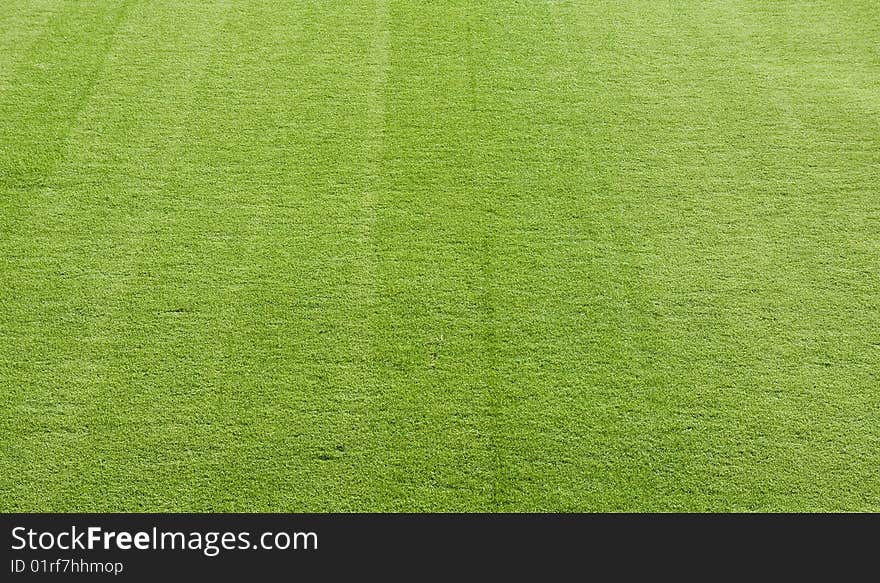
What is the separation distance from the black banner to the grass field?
0.07 meters

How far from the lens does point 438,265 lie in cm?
361

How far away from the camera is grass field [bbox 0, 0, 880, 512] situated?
2893mm

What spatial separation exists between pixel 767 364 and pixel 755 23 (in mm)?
3236

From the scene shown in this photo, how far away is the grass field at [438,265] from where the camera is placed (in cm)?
289

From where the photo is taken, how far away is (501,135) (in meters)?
4.37

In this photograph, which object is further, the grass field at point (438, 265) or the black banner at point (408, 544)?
the grass field at point (438, 265)

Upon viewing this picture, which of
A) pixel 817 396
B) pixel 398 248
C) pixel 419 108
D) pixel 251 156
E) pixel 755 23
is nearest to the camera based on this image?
pixel 817 396

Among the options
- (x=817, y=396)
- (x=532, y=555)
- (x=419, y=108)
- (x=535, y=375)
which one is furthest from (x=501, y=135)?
(x=532, y=555)

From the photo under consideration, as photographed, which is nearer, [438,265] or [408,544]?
[408,544]

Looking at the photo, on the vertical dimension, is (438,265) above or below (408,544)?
above

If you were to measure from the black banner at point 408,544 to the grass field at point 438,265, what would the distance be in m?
0.07

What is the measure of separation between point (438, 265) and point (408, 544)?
1351 mm

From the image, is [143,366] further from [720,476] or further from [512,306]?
[720,476]

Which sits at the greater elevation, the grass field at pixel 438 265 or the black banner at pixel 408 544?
the grass field at pixel 438 265
